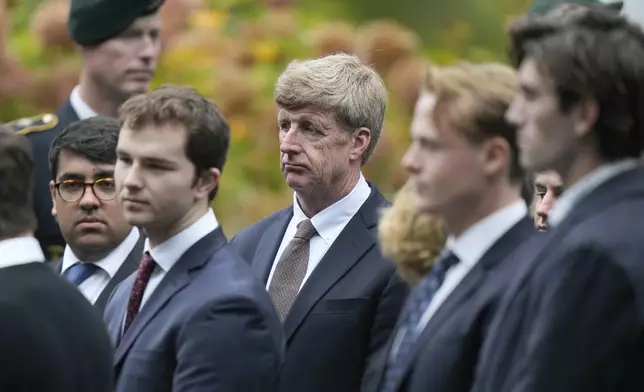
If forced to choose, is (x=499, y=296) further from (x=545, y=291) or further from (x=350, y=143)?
(x=350, y=143)

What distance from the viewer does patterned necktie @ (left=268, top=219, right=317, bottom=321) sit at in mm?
5760

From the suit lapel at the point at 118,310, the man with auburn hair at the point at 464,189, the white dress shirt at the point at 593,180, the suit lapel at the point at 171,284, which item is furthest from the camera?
the suit lapel at the point at 118,310

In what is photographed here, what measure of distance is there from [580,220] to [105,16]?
4.09 meters

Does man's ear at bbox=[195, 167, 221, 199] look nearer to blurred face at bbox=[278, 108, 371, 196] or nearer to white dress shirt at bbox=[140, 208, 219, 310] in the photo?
white dress shirt at bbox=[140, 208, 219, 310]

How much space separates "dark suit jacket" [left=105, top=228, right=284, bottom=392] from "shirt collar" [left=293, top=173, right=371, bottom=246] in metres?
0.78

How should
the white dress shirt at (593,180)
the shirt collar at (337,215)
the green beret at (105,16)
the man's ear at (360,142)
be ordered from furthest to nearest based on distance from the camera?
the green beret at (105,16)
the man's ear at (360,142)
the shirt collar at (337,215)
the white dress shirt at (593,180)

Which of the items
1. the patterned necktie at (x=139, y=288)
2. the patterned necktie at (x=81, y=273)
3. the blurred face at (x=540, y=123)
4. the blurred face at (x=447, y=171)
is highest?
the blurred face at (x=540, y=123)

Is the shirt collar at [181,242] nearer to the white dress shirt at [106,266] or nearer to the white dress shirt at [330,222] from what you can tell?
the white dress shirt at [330,222]

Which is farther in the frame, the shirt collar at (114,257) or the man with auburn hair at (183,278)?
the shirt collar at (114,257)

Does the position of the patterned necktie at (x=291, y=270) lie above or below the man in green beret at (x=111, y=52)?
below

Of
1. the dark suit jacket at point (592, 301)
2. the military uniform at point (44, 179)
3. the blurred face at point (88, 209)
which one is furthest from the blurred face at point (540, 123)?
the military uniform at point (44, 179)

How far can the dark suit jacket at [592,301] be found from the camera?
3.78 meters

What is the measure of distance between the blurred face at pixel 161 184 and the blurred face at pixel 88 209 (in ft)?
3.66

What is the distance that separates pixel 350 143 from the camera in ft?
19.7
